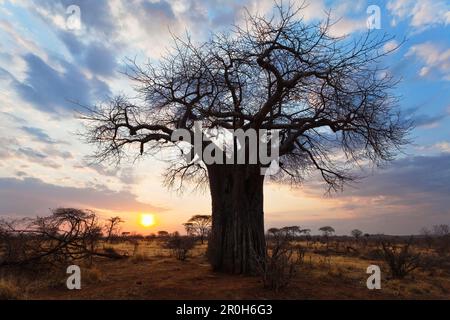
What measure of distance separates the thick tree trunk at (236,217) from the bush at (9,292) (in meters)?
4.54

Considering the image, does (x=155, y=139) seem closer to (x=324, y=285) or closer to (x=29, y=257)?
(x=29, y=257)

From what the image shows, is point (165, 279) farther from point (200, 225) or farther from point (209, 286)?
point (200, 225)

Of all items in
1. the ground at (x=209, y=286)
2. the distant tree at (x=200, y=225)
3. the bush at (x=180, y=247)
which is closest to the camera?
the ground at (x=209, y=286)

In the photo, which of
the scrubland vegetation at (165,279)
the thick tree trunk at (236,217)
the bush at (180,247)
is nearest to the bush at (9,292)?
the scrubland vegetation at (165,279)

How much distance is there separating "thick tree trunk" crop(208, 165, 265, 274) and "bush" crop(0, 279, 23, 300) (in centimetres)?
454

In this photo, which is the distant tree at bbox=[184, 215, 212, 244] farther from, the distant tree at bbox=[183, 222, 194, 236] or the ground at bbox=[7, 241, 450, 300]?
the ground at bbox=[7, 241, 450, 300]

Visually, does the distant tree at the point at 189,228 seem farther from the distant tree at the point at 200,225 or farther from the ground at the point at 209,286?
the ground at the point at 209,286

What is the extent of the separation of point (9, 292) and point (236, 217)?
520 cm

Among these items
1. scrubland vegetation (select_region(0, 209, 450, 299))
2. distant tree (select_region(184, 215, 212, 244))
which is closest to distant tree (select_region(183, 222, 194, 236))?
distant tree (select_region(184, 215, 212, 244))

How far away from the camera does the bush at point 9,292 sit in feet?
26.5

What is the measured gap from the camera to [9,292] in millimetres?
8211

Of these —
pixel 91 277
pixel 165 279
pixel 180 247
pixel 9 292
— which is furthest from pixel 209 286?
pixel 180 247

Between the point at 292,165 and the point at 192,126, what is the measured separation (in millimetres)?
3495
